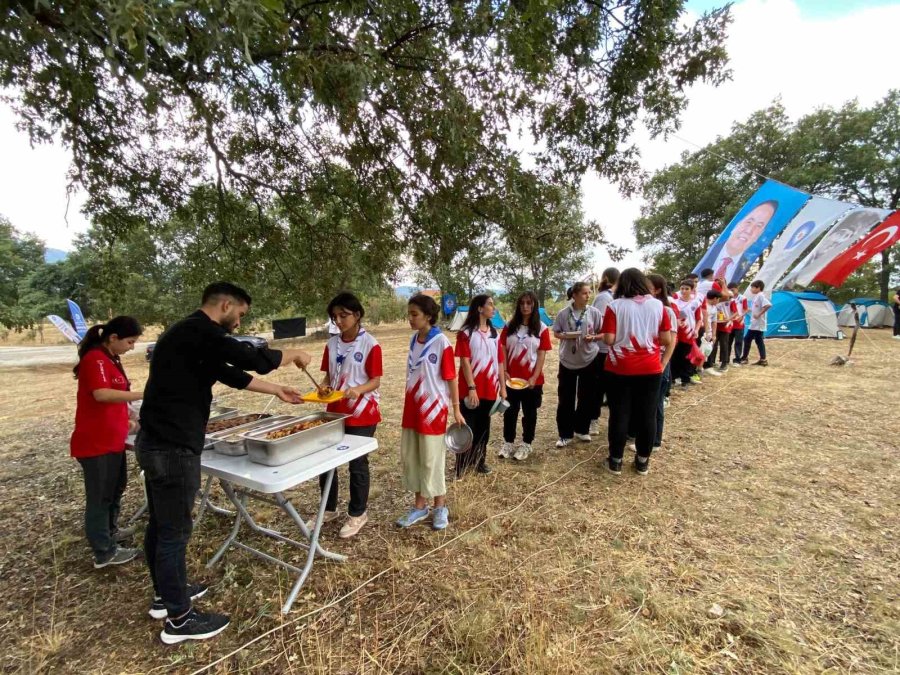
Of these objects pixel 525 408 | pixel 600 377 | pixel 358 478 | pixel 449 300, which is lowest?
pixel 358 478

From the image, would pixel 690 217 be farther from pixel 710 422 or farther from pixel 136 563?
pixel 136 563

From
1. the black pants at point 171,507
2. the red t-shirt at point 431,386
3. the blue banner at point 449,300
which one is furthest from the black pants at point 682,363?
the black pants at point 171,507

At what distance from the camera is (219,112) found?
487 cm

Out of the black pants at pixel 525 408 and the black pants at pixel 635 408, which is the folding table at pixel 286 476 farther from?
the black pants at pixel 635 408

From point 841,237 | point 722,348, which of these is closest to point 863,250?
point 841,237

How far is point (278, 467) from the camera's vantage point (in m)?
2.20

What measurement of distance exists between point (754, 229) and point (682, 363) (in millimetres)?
5556

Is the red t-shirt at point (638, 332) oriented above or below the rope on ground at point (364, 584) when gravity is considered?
above

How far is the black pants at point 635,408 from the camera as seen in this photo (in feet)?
12.0

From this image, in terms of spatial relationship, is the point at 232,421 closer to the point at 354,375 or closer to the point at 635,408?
the point at 354,375

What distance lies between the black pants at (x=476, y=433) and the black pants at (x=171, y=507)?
2.16m

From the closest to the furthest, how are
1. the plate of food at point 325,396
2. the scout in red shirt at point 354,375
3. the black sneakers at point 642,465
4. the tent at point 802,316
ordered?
the plate of food at point 325,396 → the scout in red shirt at point 354,375 → the black sneakers at point 642,465 → the tent at point 802,316

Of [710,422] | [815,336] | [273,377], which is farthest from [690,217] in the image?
[273,377]

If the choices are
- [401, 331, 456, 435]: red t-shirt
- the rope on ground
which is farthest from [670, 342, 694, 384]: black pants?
[401, 331, 456, 435]: red t-shirt
